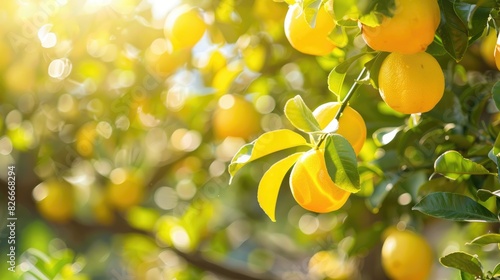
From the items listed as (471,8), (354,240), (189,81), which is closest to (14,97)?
(189,81)

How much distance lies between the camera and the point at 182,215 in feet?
5.83

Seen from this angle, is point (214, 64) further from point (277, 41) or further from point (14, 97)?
point (14, 97)

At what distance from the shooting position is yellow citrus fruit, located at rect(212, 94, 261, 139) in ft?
4.45

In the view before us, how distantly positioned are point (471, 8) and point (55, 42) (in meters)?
1.09

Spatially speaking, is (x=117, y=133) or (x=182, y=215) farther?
(x=182, y=215)

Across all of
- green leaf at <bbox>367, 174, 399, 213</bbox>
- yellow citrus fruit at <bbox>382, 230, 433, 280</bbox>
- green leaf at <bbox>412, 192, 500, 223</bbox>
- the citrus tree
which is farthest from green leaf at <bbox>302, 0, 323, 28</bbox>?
yellow citrus fruit at <bbox>382, 230, 433, 280</bbox>

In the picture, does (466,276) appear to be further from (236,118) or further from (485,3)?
(236,118)

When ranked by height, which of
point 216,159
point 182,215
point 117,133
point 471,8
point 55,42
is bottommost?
point 182,215

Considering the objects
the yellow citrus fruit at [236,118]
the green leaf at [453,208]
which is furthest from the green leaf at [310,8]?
the yellow citrus fruit at [236,118]

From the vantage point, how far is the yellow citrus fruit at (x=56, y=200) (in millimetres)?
1617

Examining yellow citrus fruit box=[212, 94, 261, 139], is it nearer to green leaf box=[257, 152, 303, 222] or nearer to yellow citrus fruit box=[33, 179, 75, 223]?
yellow citrus fruit box=[33, 179, 75, 223]

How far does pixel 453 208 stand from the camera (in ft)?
2.09

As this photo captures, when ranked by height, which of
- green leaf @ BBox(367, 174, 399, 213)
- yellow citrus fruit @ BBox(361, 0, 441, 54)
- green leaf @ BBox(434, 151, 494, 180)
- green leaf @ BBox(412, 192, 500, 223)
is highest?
yellow citrus fruit @ BBox(361, 0, 441, 54)

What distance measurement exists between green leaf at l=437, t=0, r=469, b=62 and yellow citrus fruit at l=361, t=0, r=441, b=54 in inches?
1.0
